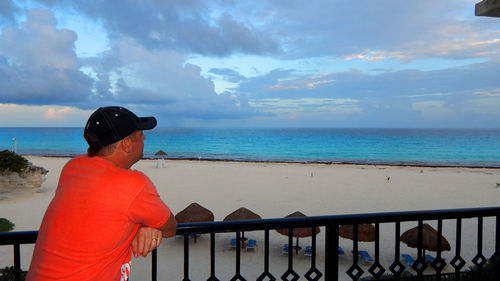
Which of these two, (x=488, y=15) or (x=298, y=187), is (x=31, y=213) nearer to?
(x=298, y=187)

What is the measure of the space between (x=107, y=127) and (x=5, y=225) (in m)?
13.5

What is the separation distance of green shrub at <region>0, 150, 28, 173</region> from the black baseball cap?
1849 cm

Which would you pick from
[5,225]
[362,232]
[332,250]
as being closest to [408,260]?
[362,232]

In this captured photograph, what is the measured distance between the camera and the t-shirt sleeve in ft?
4.66

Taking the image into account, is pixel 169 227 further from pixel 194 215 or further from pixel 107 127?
pixel 194 215

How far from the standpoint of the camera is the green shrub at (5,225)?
37.9 feet

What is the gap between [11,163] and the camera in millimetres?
16516

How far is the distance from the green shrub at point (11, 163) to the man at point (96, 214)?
18.5 meters

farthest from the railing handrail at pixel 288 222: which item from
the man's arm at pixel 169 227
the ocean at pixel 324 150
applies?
the ocean at pixel 324 150

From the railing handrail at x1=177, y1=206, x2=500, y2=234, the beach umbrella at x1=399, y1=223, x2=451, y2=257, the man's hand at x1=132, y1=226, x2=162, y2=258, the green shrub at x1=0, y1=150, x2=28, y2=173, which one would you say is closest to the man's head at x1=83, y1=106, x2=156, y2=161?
the man's hand at x1=132, y1=226, x2=162, y2=258

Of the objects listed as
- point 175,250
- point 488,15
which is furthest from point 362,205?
A: point 488,15

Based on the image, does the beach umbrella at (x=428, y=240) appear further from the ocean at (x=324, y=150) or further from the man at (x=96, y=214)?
the ocean at (x=324, y=150)

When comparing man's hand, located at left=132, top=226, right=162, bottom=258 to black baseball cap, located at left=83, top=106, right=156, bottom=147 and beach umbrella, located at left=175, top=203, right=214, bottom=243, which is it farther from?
beach umbrella, located at left=175, top=203, right=214, bottom=243

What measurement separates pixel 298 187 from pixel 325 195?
2900mm
